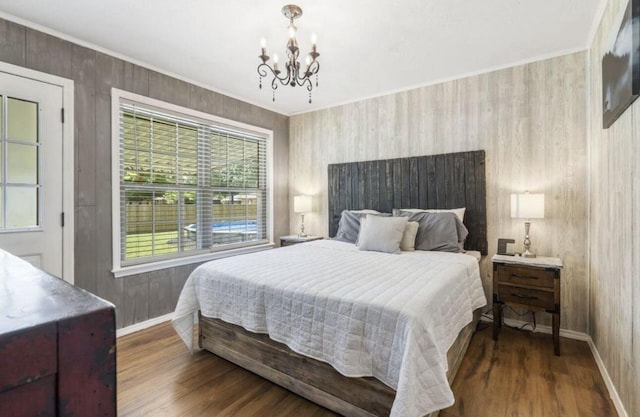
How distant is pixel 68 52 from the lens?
2.51 m

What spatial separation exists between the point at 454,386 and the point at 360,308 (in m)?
1.04

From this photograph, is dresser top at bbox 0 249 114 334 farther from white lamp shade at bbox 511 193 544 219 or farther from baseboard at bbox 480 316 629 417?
white lamp shade at bbox 511 193 544 219

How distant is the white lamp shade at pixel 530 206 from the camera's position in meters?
2.63

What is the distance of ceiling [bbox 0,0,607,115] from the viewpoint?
216 cm

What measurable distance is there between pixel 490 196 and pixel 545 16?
1.55m

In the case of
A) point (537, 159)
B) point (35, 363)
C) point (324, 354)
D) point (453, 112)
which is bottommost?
point (324, 354)

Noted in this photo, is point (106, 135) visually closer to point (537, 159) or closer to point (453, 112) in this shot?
point (453, 112)

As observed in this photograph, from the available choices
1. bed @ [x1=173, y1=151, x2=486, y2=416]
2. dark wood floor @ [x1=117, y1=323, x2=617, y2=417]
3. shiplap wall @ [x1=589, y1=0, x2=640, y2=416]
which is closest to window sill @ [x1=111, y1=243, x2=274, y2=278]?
dark wood floor @ [x1=117, y1=323, x2=617, y2=417]

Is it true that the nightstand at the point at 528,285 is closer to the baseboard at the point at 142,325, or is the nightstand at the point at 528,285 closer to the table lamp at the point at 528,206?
the table lamp at the point at 528,206

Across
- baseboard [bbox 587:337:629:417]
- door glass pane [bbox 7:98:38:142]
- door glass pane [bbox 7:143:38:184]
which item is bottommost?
baseboard [bbox 587:337:629:417]

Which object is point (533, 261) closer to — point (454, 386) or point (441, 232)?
point (441, 232)

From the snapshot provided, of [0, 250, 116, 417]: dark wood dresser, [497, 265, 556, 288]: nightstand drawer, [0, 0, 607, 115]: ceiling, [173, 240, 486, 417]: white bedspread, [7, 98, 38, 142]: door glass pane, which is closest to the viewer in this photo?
[0, 250, 116, 417]: dark wood dresser

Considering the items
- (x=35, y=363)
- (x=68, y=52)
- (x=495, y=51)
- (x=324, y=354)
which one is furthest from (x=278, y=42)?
(x=35, y=363)

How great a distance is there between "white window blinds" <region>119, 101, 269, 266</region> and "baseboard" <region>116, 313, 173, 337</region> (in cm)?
59
